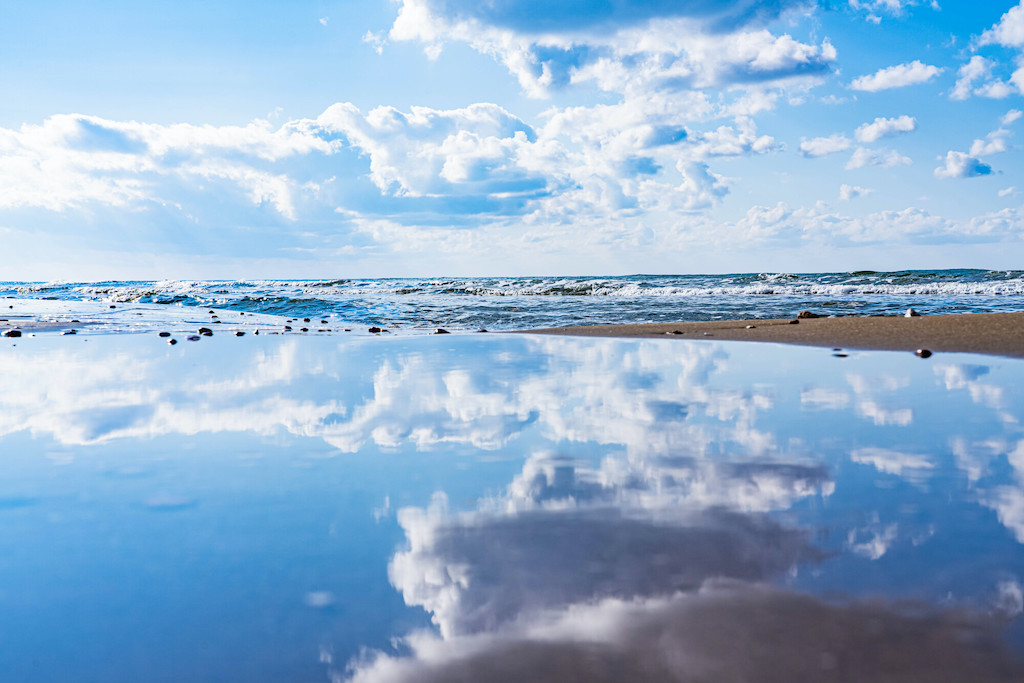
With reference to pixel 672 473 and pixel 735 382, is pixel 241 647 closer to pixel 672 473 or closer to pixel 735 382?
pixel 672 473

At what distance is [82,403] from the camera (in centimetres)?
533

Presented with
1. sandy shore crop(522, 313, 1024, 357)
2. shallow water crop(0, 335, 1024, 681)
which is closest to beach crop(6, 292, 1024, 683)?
shallow water crop(0, 335, 1024, 681)

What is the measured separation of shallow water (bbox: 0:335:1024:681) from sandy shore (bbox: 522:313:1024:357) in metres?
3.85

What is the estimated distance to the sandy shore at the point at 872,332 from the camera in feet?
27.4

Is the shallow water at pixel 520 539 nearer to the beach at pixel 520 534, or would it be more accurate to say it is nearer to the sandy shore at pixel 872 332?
the beach at pixel 520 534

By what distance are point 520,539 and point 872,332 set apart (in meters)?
9.28

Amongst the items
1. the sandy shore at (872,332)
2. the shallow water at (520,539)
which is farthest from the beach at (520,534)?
the sandy shore at (872,332)

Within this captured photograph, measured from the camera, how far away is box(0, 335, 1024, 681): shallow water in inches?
66.2

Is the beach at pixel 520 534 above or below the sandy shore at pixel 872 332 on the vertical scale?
below

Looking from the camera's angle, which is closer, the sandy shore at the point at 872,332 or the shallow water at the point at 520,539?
the shallow water at the point at 520,539

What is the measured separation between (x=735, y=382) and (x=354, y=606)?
4575 millimetres

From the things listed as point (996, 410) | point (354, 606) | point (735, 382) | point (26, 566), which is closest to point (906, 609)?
A: point (354, 606)

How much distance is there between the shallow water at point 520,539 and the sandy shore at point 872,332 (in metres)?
3.85

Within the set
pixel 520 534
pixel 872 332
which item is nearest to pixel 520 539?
pixel 520 534
